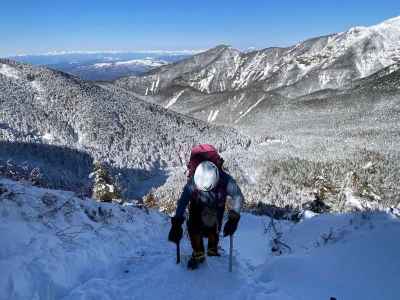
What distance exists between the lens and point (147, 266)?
8.54 metres

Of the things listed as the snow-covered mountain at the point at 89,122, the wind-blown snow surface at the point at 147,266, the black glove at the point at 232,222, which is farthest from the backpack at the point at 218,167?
the snow-covered mountain at the point at 89,122

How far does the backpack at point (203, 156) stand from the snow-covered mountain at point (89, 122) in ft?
296

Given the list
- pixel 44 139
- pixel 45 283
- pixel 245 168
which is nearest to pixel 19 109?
pixel 44 139

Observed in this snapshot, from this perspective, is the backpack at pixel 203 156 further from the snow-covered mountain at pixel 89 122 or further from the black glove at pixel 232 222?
the snow-covered mountain at pixel 89 122

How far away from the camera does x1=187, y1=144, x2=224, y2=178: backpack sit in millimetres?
7543

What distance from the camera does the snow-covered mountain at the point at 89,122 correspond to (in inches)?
4286

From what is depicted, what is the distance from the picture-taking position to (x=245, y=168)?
131 m

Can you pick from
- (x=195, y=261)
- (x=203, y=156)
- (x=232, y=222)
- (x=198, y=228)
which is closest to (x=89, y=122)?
(x=198, y=228)

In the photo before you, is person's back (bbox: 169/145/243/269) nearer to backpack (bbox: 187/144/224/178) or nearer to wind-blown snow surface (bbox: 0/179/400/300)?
backpack (bbox: 187/144/224/178)

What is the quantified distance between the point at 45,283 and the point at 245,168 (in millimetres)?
125757

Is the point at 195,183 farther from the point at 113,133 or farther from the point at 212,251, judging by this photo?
the point at 113,133

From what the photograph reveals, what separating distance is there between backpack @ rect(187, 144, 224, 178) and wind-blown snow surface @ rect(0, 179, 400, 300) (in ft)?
6.49

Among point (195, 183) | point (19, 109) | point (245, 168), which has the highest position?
point (195, 183)

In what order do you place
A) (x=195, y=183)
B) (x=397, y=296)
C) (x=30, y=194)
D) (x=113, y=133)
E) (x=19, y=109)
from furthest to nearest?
(x=113, y=133) < (x=19, y=109) < (x=30, y=194) < (x=195, y=183) < (x=397, y=296)
